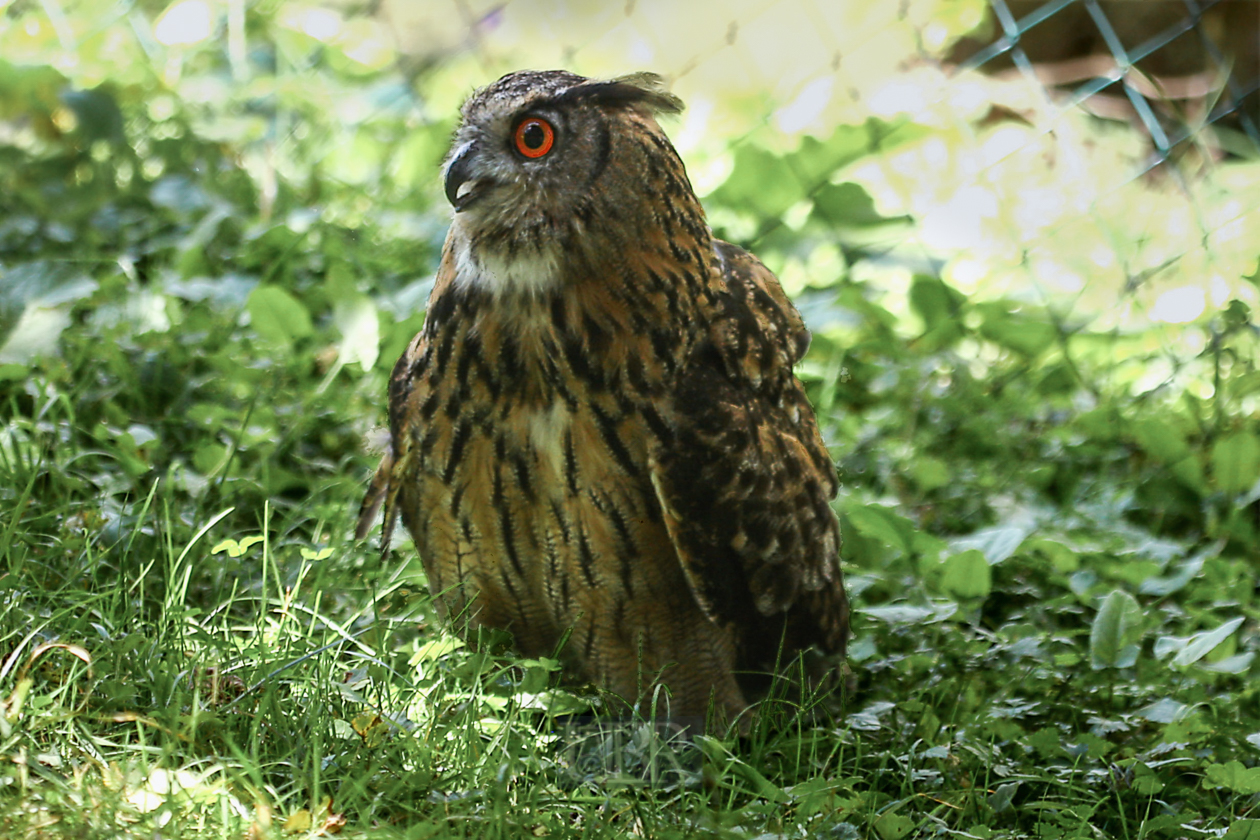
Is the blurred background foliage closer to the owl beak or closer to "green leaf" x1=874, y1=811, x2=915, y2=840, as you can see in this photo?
"green leaf" x1=874, y1=811, x2=915, y2=840

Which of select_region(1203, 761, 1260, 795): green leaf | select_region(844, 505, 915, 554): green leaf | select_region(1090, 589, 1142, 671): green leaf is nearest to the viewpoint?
select_region(1203, 761, 1260, 795): green leaf

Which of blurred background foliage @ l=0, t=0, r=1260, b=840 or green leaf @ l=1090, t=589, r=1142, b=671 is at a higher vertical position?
blurred background foliage @ l=0, t=0, r=1260, b=840

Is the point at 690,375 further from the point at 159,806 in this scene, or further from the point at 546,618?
the point at 159,806

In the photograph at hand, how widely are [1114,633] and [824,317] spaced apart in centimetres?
157

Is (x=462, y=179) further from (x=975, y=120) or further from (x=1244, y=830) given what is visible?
(x=975, y=120)

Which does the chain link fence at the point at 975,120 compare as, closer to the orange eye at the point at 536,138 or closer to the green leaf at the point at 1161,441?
the green leaf at the point at 1161,441

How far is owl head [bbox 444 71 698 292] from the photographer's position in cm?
236

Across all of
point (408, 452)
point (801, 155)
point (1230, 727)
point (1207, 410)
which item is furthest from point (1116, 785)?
point (801, 155)

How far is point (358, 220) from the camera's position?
4535mm

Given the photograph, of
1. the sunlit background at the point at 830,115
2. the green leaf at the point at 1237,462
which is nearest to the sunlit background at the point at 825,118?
the sunlit background at the point at 830,115

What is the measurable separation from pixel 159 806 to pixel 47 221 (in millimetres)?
2905

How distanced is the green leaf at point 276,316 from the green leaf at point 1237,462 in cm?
274

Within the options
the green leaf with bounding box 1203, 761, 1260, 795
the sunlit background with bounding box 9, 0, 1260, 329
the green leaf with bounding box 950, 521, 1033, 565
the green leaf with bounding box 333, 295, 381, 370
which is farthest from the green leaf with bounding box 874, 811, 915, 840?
the sunlit background with bounding box 9, 0, 1260, 329

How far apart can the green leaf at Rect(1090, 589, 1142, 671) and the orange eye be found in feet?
5.42
